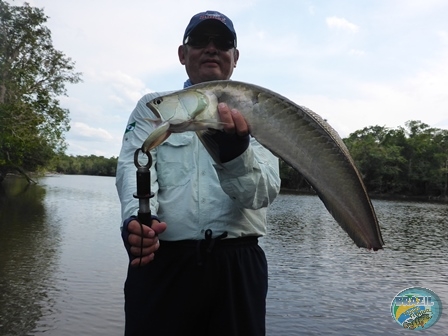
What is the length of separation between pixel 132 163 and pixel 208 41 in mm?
1095

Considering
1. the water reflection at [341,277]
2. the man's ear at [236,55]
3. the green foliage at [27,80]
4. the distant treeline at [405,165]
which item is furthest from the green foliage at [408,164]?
the man's ear at [236,55]

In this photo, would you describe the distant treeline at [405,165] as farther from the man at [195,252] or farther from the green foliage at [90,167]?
the green foliage at [90,167]

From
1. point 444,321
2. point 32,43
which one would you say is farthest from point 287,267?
point 32,43

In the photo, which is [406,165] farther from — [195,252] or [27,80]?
[195,252]

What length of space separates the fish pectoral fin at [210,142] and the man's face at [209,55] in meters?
0.90

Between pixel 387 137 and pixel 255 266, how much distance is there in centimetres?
10409

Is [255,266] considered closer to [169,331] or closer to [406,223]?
[169,331]

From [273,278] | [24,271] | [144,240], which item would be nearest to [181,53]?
[144,240]

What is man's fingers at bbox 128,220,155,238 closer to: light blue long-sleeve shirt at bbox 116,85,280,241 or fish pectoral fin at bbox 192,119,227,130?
light blue long-sleeve shirt at bbox 116,85,280,241

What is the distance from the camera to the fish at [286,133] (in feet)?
7.43

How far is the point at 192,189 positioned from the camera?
9.26 ft

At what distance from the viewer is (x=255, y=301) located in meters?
2.87

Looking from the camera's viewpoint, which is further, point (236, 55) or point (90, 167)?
point (90, 167)

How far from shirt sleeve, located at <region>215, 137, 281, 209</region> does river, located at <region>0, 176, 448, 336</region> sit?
8.21 m
